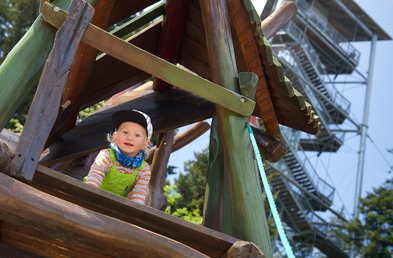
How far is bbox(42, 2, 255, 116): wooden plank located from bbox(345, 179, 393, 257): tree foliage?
15439mm

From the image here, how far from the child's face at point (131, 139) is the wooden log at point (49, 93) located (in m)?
0.75

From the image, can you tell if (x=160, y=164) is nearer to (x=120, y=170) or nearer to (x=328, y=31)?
(x=120, y=170)

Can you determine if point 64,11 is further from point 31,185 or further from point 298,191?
point 298,191

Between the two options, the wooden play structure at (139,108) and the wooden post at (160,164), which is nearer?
the wooden play structure at (139,108)

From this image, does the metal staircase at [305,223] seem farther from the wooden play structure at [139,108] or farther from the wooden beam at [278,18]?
the wooden play structure at [139,108]

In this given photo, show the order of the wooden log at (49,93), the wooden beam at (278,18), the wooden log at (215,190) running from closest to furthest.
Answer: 1. the wooden log at (49,93)
2. the wooden log at (215,190)
3. the wooden beam at (278,18)

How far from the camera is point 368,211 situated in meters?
20.8

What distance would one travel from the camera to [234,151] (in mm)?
4590

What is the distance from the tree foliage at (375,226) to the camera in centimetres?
1958

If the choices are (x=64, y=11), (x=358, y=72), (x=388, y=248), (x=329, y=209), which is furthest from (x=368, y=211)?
(x=64, y=11)

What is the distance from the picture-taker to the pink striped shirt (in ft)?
14.6

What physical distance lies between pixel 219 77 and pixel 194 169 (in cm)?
1204

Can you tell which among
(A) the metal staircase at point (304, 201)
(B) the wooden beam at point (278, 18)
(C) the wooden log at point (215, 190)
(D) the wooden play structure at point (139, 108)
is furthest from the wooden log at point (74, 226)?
(A) the metal staircase at point (304, 201)

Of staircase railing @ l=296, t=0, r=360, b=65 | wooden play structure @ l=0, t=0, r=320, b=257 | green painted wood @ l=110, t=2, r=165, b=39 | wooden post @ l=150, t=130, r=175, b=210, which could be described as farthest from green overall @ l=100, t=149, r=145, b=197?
staircase railing @ l=296, t=0, r=360, b=65
